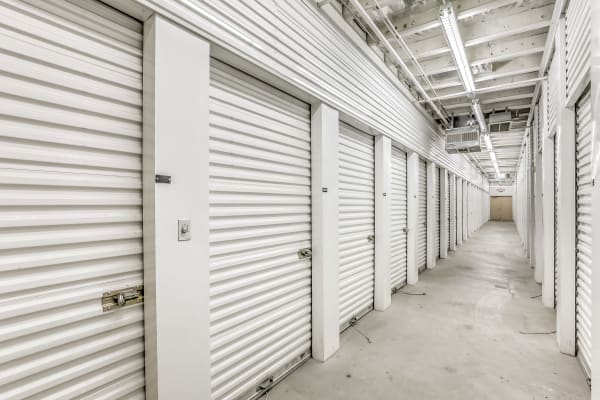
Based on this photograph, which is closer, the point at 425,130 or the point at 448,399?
the point at 448,399

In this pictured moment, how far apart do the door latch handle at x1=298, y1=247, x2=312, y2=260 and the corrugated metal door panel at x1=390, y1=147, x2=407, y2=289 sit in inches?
98.9

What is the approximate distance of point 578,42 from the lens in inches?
92.5

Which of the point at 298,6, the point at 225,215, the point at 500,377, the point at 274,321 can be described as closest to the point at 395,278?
the point at 500,377

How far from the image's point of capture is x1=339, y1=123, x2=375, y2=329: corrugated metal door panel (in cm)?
345

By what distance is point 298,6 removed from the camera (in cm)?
245

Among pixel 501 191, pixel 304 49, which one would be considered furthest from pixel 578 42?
pixel 501 191

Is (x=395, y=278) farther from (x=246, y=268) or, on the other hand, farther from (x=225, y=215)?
(x=225, y=215)

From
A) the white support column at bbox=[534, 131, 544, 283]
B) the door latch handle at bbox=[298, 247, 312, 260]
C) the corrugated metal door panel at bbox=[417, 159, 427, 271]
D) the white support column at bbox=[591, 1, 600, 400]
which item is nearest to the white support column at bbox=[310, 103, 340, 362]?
the door latch handle at bbox=[298, 247, 312, 260]

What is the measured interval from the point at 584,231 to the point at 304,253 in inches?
101

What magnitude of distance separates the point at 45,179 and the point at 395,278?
4867 millimetres

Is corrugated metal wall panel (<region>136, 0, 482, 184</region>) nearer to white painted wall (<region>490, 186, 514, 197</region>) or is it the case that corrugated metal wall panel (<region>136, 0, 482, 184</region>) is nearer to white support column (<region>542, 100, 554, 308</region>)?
white support column (<region>542, 100, 554, 308</region>)

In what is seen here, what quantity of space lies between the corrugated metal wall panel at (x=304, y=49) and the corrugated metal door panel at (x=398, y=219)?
20.8 inches

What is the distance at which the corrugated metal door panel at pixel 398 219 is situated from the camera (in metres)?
4.87

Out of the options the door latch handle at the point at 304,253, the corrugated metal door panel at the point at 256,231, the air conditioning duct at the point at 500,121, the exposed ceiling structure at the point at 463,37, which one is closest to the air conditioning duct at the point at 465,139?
the air conditioning duct at the point at 500,121
